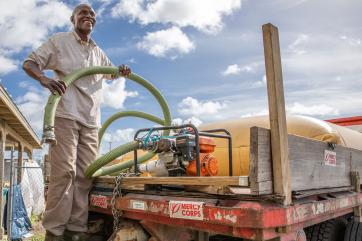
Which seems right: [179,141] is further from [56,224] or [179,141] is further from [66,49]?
[66,49]

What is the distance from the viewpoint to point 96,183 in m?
3.43

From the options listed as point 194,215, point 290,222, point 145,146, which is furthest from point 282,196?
point 145,146

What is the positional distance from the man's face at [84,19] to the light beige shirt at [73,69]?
99mm

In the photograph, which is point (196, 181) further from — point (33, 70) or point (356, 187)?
point (33, 70)

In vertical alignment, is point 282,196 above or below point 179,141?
below

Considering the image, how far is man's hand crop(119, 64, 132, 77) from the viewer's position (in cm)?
385

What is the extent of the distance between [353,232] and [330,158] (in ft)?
2.59

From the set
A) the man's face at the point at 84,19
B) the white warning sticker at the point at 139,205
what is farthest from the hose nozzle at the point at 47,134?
the man's face at the point at 84,19

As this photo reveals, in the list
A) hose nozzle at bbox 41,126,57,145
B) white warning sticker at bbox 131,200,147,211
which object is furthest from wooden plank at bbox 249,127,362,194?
hose nozzle at bbox 41,126,57,145

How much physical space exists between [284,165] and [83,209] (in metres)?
1.91

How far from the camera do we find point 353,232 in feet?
10.4

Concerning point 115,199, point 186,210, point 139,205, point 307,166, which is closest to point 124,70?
point 115,199

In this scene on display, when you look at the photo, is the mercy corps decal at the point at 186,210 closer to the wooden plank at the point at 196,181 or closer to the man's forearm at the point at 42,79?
the wooden plank at the point at 196,181

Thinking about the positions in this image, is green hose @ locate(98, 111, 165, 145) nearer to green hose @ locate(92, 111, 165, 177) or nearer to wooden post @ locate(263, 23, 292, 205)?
green hose @ locate(92, 111, 165, 177)
